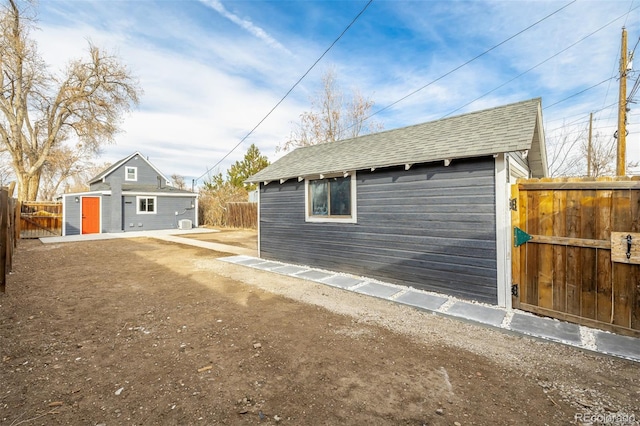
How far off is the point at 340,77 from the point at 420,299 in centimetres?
1971

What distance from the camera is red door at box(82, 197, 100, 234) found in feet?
54.9

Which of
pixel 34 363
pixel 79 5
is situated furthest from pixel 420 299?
pixel 79 5

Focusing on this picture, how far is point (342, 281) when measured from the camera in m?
5.91

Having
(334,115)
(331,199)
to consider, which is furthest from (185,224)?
(331,199)

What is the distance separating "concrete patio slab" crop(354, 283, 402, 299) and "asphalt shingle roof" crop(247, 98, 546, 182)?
2.41m

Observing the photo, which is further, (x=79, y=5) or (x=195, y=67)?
(x=195, y=67)

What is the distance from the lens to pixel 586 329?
3.52m

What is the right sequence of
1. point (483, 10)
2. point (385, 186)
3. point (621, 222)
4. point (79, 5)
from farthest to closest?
point (79, 5)
point (483, 10)
point (385, 186)
point (621, 222)

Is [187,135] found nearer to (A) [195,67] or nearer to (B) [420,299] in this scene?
(A) [195,67]

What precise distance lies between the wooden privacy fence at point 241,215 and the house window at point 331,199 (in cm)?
1181

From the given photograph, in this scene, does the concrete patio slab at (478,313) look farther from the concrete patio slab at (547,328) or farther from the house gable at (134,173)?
the house gable at (134,173)

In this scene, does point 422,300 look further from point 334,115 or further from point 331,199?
point 334,115

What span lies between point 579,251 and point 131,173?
25271 millimetres

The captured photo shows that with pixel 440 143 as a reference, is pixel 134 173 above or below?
above
